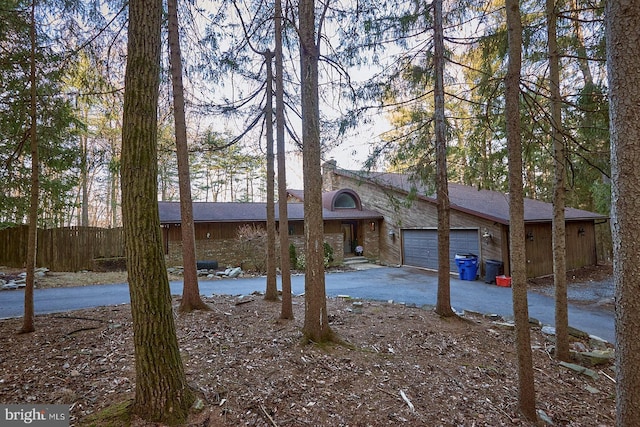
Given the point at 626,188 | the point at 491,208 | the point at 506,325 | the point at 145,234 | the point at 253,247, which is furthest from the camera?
the point at 253,247

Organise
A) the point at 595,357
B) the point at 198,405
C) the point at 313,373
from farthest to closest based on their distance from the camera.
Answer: the point at 595,357 < the point at 313,373 < the point at 198,405

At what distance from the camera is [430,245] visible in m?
13.7

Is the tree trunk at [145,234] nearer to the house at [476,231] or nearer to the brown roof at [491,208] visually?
the house at [476,231]

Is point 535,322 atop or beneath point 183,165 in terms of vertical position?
beneath

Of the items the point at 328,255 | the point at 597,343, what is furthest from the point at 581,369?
the point at 328,255

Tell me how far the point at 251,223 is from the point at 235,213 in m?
1.06

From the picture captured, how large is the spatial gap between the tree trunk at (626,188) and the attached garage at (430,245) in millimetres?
9610

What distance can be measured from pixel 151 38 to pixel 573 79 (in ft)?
40.5

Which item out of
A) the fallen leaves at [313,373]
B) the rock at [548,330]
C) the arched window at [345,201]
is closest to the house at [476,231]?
the arched window at [345,201]

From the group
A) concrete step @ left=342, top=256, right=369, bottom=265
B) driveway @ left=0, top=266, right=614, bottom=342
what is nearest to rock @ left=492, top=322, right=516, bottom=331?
driveway @ left=0, top=266, right=614, bottom=342

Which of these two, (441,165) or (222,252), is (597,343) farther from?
(222,252)

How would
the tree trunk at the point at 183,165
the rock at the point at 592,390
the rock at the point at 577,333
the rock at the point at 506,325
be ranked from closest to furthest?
the rock at the point at 592,390
the rock at the point at 577,333
the tree trunk at the point at 183,165
the rock at the point at 506,325

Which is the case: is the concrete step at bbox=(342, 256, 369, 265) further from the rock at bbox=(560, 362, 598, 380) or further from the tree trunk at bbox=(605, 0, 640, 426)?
the tree trunk at bbox=(605, 0, 640, 426)

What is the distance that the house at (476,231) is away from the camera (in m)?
11.1
